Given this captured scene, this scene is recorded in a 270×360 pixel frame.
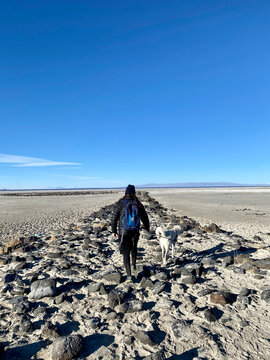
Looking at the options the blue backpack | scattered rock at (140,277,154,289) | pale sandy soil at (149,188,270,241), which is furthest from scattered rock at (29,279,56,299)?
pale sandy soil at (149,188,270,241)

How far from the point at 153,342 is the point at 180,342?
0.48m

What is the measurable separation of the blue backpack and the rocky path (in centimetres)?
156

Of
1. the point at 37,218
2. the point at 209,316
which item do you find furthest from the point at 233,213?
the point at 209,316

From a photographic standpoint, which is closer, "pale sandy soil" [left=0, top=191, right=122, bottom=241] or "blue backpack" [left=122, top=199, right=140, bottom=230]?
"blue backpack" [left=122, top=199, right=140, bottom=230]

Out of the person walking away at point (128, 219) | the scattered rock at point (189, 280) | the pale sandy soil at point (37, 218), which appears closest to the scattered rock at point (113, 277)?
the person walking away at point (128, 219)

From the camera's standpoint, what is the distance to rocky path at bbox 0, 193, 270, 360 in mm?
4031

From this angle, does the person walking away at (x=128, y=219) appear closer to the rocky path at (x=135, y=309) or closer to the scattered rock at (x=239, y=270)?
the rocky path at (x=135, y=309)

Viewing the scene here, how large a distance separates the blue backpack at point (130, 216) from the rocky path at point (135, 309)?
1.56m

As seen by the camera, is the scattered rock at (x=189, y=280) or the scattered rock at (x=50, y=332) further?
the scattered rock at (x=189, y=280)

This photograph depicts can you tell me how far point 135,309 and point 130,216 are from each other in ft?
7.17

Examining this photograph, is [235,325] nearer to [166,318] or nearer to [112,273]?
[166,318]

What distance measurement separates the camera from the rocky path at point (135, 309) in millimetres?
4031

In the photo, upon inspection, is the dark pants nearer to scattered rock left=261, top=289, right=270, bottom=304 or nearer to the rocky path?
the rocky path

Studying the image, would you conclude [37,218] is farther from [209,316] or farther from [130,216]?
[209,316]
